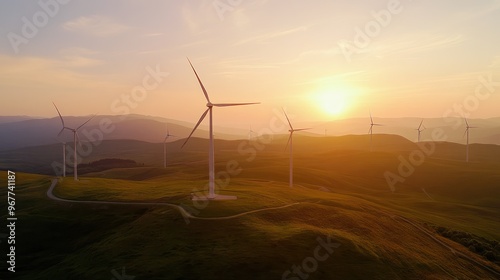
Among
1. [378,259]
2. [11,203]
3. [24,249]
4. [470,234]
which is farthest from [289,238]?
[11,203]

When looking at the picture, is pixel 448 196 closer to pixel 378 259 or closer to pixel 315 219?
pixel 315 219
